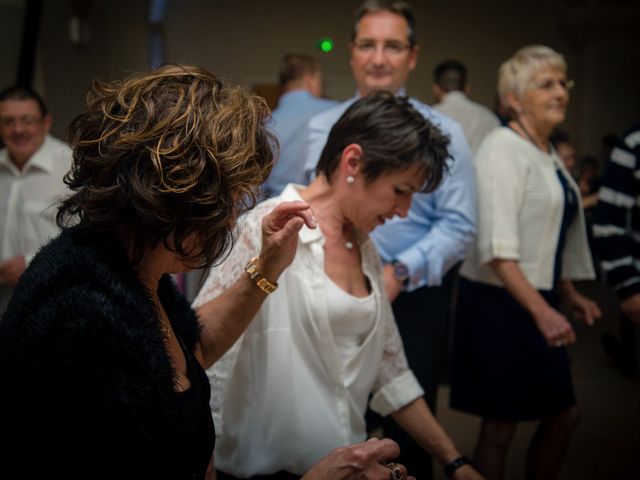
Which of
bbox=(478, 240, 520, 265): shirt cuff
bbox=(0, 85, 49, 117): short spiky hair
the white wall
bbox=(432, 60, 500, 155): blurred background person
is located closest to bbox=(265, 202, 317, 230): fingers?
the white wall

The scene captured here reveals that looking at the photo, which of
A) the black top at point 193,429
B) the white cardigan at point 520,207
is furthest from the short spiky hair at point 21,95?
the black top at point 193,429

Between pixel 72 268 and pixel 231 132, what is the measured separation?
0.79ft

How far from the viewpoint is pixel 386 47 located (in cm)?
200

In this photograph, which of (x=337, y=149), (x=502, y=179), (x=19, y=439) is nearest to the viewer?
(x=19, y=439)

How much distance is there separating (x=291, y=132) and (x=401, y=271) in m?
0.87

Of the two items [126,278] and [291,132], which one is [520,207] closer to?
[291,132]

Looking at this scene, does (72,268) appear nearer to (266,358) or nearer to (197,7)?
(266,358)

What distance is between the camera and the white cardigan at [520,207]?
1.91m

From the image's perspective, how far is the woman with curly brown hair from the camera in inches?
28.8

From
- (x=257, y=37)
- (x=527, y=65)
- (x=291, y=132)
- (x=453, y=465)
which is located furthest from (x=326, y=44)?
(x=453, y=465)

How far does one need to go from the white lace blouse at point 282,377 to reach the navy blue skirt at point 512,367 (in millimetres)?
806

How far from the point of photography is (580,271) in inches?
81.4

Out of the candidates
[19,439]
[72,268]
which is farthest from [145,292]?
[19,439]

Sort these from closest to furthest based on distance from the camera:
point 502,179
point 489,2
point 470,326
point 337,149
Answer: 1. point 337,149
2. point 502,179
3. point 470,326
4. point 489,2
